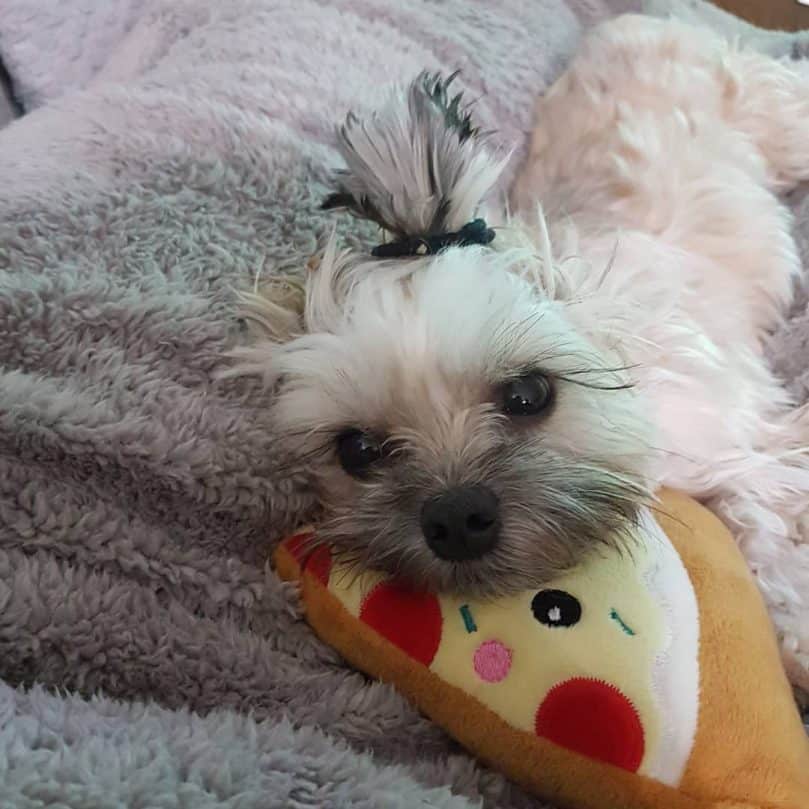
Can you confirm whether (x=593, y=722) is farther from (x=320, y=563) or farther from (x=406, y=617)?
(x=320, y=563)

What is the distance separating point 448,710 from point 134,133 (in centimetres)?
110

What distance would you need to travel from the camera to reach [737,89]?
221 cm

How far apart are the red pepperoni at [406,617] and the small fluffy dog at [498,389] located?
3 centimetres

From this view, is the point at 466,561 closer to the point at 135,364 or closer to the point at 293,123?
the point at 135,364

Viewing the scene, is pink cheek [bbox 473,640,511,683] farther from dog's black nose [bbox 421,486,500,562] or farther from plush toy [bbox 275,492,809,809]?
dog's black nose [bbox 421,486,500,562]

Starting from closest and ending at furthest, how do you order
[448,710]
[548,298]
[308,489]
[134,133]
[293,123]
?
[448,710] < [308,489] < [548,298] < [134,133] < [293,123]

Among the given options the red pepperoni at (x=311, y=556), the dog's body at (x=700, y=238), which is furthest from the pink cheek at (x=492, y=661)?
the dog's body at (x=700, y=238)

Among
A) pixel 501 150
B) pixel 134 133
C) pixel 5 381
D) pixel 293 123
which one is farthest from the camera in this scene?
pixel 501 150

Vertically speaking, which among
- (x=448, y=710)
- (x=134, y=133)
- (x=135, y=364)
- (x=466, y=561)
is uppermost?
(x=134, y=133)

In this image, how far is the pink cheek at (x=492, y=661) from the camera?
104cm

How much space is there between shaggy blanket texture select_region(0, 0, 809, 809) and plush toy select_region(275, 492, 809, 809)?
0.07 metres

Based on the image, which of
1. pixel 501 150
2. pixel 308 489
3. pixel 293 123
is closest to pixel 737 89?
pixel 501 150

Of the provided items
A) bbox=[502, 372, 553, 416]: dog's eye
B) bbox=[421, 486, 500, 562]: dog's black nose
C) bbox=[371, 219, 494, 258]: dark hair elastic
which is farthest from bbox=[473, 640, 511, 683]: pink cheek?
bbox=[371, 219, 494, 258]: dark hair elastic

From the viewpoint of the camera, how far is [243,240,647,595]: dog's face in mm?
1129
